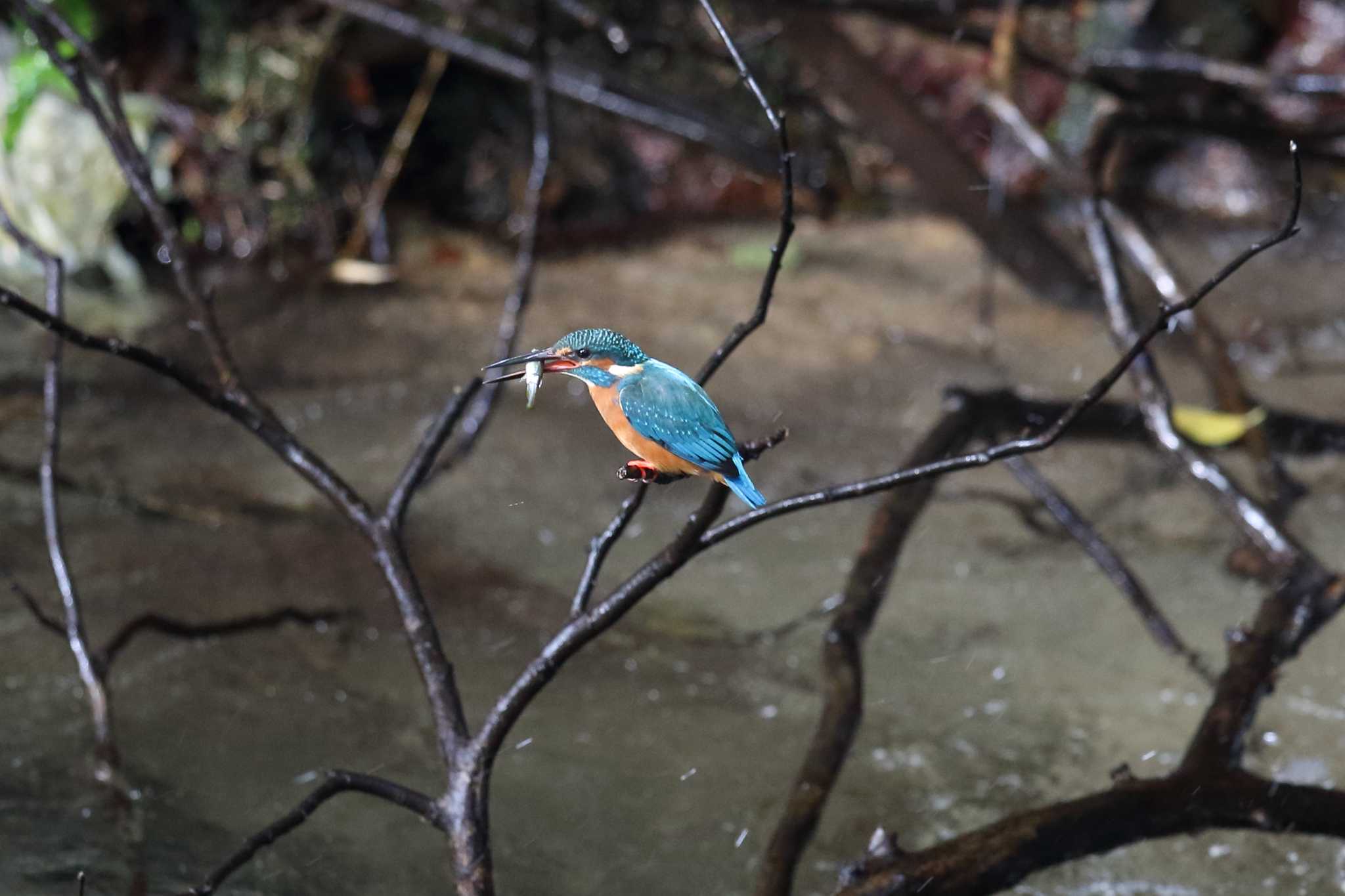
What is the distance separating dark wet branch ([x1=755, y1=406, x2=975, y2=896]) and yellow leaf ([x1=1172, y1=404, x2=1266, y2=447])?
0.65 metres

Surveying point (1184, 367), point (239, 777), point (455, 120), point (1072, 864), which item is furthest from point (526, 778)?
point (455, 120)

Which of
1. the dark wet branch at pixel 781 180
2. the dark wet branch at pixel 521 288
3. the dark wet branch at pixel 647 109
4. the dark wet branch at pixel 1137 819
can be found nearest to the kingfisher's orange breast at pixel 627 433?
the dark wet branch at pixel 781 180

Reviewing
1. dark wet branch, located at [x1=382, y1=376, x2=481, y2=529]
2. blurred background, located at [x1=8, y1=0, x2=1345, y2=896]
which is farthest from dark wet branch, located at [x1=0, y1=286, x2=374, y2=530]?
blurred background, located at [x1=8, y1=0, x2=1345, y2=896]

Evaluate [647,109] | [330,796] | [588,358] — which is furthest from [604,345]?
[647,109]

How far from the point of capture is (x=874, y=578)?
2.52 meters

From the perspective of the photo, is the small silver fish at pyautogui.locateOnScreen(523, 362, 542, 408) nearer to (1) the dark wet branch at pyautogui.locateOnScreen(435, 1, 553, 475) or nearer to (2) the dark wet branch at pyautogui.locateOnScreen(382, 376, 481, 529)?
(2) the dark wet branch at pyautogui.locateOnScreen(382, 376, 481, 529)

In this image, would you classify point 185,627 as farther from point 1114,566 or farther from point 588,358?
point 588,358

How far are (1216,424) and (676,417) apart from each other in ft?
9.35

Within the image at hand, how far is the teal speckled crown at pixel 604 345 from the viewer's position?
2.48ft

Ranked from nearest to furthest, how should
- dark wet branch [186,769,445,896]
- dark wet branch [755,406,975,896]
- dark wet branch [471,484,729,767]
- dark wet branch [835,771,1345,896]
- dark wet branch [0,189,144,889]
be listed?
dark wet branch [471,484,729,767] → dark wet branch [186,769,445,896] → dark wet branch [835,771,1345,896] → dark wet branch [755,406,975,896] → dark wet branch [0,189,144,889]

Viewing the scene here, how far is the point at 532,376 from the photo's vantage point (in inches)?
29.2

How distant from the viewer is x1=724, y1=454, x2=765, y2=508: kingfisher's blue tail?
780 mm

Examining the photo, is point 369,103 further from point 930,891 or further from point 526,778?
point 930,891

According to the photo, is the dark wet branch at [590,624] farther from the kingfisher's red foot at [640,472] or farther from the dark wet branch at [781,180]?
the kingfisher's red foot at [640,472]
